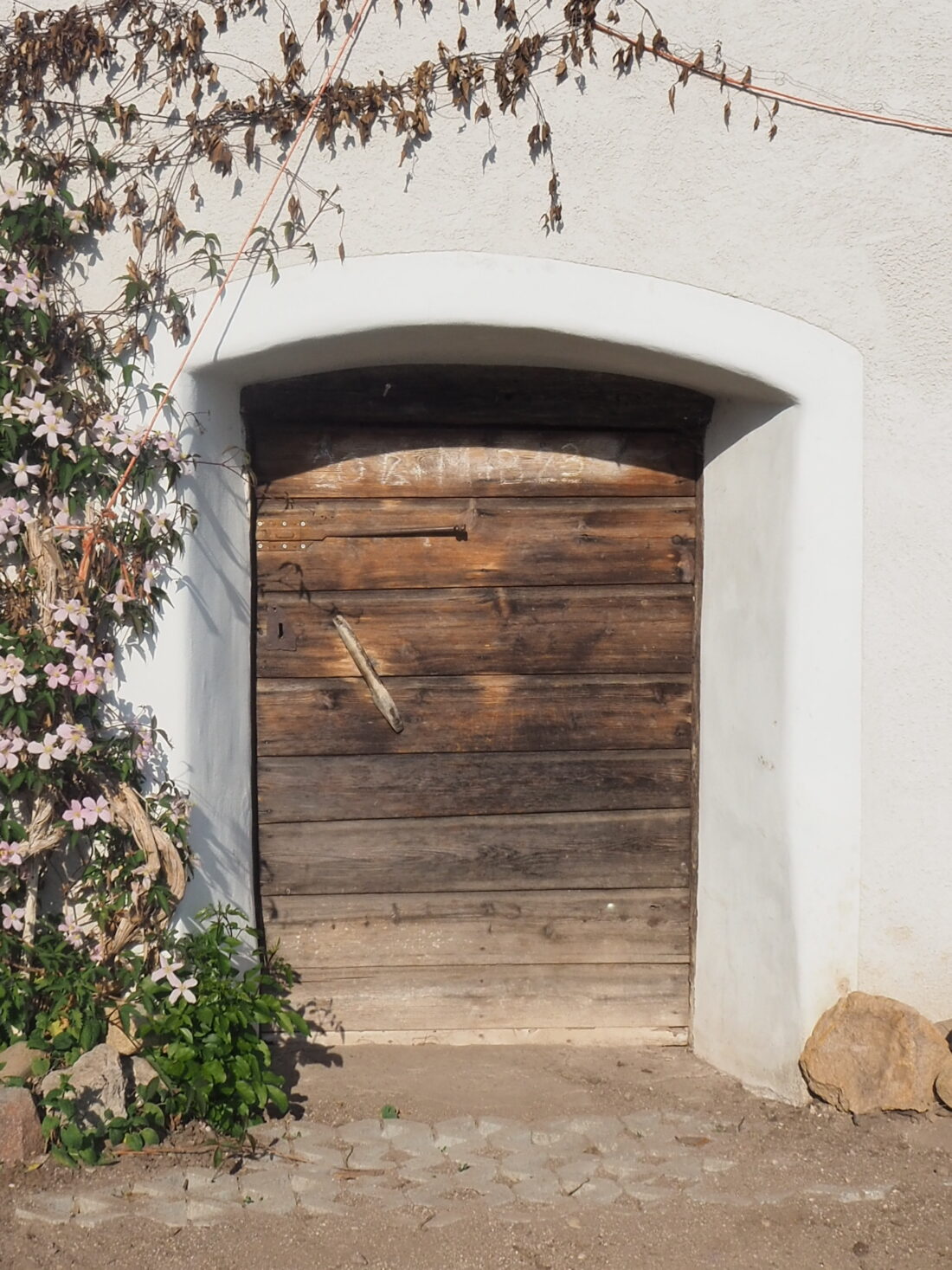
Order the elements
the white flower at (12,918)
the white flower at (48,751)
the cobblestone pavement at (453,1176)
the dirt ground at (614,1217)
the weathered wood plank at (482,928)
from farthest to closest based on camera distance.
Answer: the weathered wood plank at (482,928), the white flower at (12,918), the white flower at (48,751), the cobblestone pavement at (453,1176), the dirt ground at (614,1217)

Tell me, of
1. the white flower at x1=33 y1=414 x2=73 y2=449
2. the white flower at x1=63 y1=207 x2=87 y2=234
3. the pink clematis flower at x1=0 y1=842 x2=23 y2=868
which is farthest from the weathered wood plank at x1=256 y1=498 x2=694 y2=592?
the pink clematis flower at x1=0 y1=842 x2=23 y2=868

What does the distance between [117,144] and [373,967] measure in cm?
246

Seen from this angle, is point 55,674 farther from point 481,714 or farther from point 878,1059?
point 878,1059

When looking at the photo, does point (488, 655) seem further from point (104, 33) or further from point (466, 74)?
point (104, 33)

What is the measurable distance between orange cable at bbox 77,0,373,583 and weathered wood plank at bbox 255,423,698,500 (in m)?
0.44

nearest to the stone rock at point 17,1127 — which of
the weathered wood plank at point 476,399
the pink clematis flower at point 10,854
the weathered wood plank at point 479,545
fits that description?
the pink clematis flower at point 10,854

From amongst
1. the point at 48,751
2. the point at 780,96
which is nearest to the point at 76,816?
the point at 48,751

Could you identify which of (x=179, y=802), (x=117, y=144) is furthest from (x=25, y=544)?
(x=117, y=144)

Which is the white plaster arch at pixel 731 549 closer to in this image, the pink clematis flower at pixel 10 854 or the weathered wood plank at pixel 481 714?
the weathered wood plank at pixel 481 714

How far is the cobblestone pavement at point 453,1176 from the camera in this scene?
2619 mm

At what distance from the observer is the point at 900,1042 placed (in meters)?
3.02

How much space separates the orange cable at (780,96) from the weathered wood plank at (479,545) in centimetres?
115

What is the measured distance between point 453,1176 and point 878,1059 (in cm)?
118

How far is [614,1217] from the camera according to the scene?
2.66m
